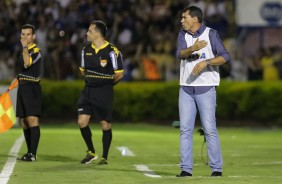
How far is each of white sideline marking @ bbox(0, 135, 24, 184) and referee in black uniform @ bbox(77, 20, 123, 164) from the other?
46.0 inches

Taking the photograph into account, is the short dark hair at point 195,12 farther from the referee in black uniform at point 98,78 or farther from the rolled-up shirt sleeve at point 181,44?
the referee in black uniform at point 98,78

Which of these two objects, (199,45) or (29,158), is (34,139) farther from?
(199,45)

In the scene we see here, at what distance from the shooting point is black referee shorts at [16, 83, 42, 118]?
52.5 ft

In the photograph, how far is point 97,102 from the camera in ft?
50.5

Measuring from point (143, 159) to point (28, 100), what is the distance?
6.94 ft

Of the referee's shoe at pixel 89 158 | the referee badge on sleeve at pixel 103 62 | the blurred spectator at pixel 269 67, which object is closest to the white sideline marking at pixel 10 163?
the referee's shoe at pixel 89 158

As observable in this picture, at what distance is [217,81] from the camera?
41.9 feet

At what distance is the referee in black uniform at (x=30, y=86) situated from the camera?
15781mm

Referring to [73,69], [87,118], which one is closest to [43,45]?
[73,69]

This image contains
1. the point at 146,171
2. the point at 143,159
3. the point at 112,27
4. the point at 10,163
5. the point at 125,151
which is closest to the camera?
the point at 146,171

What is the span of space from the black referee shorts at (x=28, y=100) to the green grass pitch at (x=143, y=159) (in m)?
0.80

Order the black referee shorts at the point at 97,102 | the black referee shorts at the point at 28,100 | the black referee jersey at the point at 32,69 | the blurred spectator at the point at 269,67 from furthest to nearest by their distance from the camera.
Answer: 1. the blurred spectator at the point at 269,67
2. the black referee shorts at the point at 28,100
3. the black referee jersey at the point at 32,69
4. the black referee shorts at the point at 97,102

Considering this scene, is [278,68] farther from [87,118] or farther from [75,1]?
[87,118]

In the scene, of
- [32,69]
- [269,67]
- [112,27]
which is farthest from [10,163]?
[112,27]
